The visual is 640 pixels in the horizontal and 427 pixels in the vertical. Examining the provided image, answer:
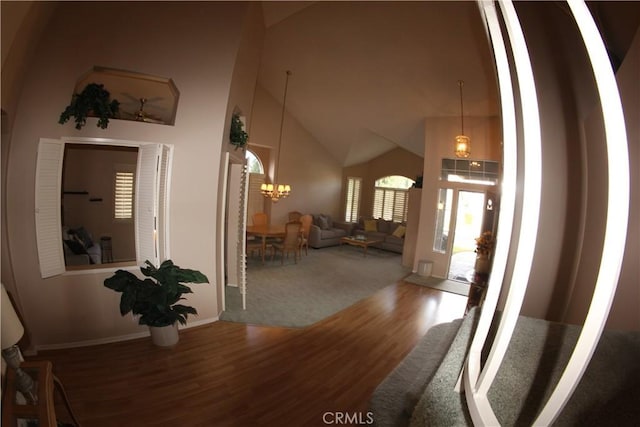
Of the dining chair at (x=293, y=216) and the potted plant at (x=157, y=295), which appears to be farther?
the dining chair at (x=293, y=216)

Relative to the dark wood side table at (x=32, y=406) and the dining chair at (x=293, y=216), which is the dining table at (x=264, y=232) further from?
the dark wood side table at (x=32, y=406)

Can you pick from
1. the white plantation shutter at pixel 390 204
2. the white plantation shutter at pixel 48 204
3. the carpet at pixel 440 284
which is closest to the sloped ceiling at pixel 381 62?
the white plantation shutter at pixel 390 204

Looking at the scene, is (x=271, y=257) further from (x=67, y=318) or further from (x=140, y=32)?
(x=140, y=32)

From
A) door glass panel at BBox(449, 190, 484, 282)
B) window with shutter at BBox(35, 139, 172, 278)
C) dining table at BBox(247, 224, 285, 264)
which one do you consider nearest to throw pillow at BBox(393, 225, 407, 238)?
door glass panel at BBox(449, 190, 484, 282)

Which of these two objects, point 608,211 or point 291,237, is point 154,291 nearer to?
point 608,211

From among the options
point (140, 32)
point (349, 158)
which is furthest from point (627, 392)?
point (349, 158)

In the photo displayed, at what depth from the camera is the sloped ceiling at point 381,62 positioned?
371 centimetres

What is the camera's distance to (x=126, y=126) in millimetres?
2508

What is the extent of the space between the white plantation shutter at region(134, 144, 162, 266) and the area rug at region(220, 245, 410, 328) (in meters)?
1.20

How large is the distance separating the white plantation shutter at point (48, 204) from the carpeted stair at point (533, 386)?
2.91 metres

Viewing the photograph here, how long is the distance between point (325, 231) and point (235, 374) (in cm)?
560

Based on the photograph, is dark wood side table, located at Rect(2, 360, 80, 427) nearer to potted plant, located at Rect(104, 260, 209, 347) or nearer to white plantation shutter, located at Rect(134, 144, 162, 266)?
potted plant, located at Rect(104, 260, 209, 347)

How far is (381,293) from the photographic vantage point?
14.7 feet

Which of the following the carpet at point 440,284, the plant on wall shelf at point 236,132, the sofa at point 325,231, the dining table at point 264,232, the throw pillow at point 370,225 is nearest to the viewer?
the plant on wall shelf at point 236,132
